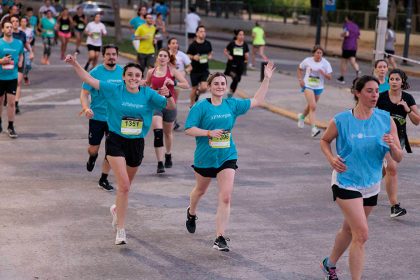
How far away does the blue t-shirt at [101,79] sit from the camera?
37.5 ft

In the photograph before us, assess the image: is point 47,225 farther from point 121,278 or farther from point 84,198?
point 121,278

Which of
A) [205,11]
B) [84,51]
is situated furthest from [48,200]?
[205,11]

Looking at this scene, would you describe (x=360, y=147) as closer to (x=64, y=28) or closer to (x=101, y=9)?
(x=64, y=28)

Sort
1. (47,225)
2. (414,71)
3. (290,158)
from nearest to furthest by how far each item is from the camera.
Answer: (47,225) → (290,158) → (414,71)

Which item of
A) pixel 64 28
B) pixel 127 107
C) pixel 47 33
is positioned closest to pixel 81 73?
pixel 127 107

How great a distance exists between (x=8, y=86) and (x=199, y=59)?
4.62 meters

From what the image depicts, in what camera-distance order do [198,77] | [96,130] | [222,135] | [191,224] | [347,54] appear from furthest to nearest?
1. [347,54]
2. [198,77]
3. [96,130]
4. [191,224]
5. [222,135]

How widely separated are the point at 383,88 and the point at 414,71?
468 inches

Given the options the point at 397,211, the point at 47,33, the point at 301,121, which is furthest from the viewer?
the point at 47,33

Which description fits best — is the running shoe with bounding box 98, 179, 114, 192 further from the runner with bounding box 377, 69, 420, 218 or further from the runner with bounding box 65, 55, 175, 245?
the runner with bounding box 377, 69, 420, 218

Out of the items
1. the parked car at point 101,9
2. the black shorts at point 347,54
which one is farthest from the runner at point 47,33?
the parked car at point 101,9

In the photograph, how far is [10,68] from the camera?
14922 millimetres

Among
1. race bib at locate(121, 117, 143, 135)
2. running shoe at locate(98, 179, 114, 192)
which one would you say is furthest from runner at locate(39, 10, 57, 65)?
race bib at locate(121, 117, 143, 135)

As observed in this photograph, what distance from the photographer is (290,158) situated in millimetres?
14109
